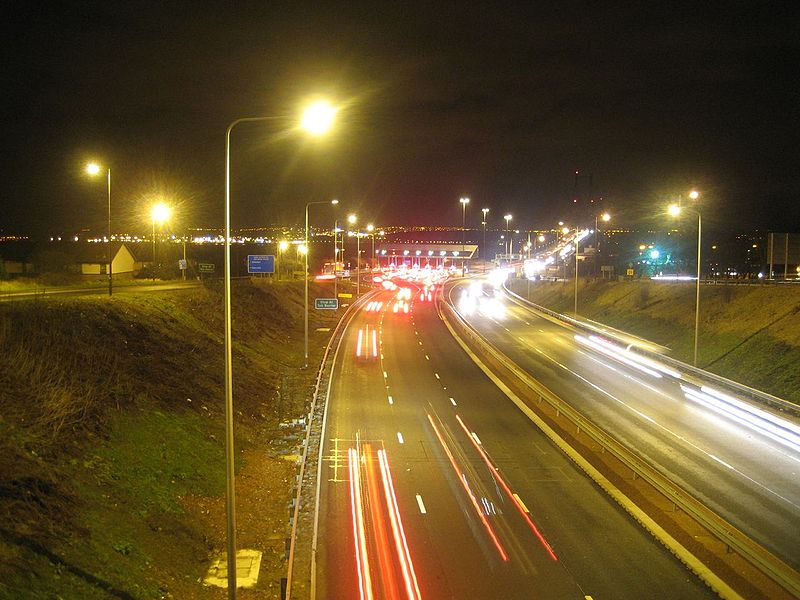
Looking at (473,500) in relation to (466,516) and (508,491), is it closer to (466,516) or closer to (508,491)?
(466,516)

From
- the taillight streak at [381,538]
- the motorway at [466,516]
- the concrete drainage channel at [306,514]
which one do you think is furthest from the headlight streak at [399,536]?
the concrete drainage channel at [306,514]

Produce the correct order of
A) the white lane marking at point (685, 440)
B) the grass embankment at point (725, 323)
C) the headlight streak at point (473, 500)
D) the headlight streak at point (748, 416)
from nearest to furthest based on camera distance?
the headlight streak at point (473, 500)
the white lane marking at point (685, 440)
the headlight streak at point (748, 416)
the grass embankment at point (725, 323)

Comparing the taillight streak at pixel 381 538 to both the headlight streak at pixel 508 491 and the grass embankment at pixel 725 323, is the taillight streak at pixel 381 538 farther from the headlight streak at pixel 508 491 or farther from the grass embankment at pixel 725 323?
the grass embankment at pixel 725 323

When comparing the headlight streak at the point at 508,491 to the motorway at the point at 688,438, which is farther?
the motorway at the point at 688,438

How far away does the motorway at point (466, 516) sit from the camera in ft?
39.7

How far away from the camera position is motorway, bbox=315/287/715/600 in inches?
476

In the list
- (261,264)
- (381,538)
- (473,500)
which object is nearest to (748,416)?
(473,500)

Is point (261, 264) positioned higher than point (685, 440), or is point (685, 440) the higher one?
point (261, 264)

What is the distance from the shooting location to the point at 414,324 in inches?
2201

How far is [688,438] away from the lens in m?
22.1

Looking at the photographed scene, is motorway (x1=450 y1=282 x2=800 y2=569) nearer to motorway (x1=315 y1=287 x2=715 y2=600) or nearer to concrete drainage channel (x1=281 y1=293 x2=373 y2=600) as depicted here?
motorway (x1=315 y1=287 x2=715 y2=600)

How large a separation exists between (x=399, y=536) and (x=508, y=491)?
414cm

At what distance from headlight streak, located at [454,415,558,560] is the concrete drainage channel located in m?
5.09

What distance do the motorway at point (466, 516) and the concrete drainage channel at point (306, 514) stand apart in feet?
0.91
